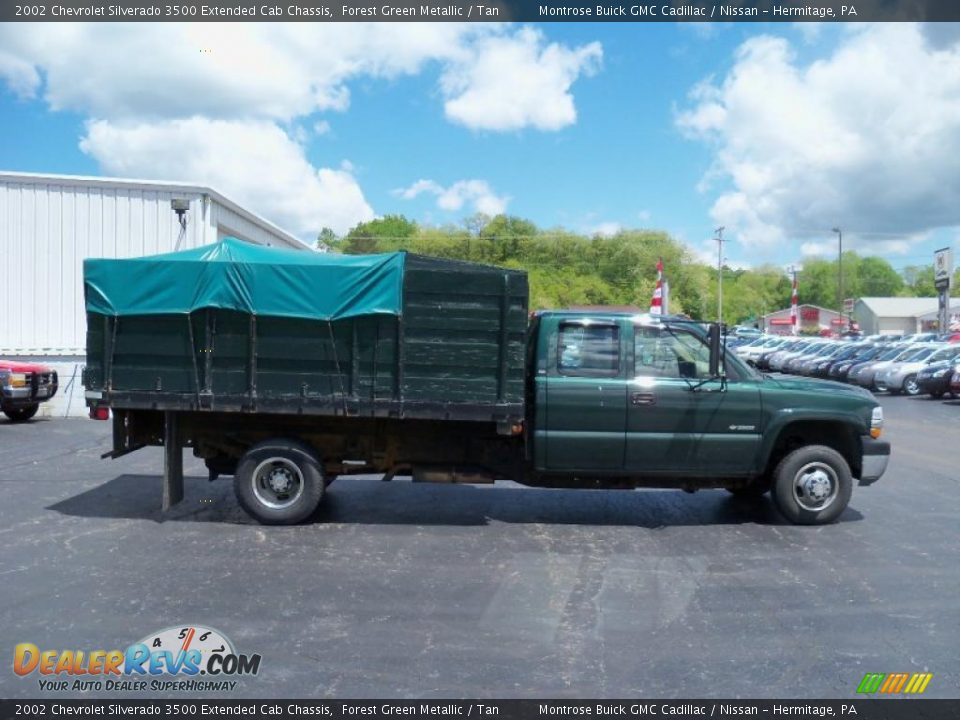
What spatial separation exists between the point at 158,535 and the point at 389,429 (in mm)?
2249

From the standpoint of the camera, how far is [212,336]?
294 inches

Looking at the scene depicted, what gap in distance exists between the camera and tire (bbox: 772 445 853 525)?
774 cm

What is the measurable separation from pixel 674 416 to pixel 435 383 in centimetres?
217

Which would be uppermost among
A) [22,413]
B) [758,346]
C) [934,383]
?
[758,346]

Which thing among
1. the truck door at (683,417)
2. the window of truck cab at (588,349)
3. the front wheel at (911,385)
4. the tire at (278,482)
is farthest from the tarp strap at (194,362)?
the front wheel at (911,385)

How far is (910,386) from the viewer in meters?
25.6

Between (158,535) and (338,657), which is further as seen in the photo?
(158,535)

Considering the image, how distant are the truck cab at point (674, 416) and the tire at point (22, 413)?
11.8 metres

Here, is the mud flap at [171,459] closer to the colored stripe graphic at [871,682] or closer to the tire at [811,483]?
the tire at [811,483]

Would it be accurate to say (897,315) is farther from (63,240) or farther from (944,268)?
(63,240)

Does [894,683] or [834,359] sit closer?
[894,683]

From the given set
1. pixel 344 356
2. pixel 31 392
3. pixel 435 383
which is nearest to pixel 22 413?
pixel 31 392

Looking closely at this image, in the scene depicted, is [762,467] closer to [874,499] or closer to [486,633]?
[874,499]

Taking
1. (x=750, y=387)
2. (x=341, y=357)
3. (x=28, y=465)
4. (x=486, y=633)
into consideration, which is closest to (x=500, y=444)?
(x=341, y=357)
